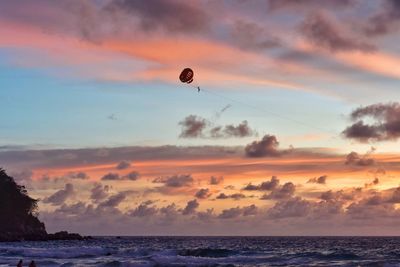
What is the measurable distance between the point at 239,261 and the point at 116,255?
63.2 ft

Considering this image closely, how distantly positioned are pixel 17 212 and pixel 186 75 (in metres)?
135

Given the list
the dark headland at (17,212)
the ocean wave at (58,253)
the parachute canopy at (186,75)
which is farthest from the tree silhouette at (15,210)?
the parachute canopy at (186,75)

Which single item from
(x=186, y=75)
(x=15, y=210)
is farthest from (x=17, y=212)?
(x=186, y=75)

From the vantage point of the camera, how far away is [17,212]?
521ft

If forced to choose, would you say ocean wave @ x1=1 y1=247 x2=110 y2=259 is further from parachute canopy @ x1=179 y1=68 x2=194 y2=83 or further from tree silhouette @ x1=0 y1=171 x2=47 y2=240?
tree silhouette @ x1=0 y1=171 x2=47 y2=240

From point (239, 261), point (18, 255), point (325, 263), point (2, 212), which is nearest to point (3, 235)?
point (2, 212)

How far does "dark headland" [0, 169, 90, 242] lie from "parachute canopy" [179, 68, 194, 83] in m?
126

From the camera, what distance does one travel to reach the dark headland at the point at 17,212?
156 m

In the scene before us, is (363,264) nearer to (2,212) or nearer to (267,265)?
(267,265)

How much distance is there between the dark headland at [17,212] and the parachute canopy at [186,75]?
413ft

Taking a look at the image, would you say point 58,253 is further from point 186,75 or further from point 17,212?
point 17,212

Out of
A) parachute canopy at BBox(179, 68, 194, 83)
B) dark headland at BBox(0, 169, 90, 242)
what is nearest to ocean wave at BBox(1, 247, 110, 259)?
parachute canopy at BBox(179, 68, 194, 83)

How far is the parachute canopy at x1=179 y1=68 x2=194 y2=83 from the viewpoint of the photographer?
33325 millimetres

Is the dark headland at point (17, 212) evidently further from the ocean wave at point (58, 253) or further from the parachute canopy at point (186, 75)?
the parachute canopy at point (186, 75)
